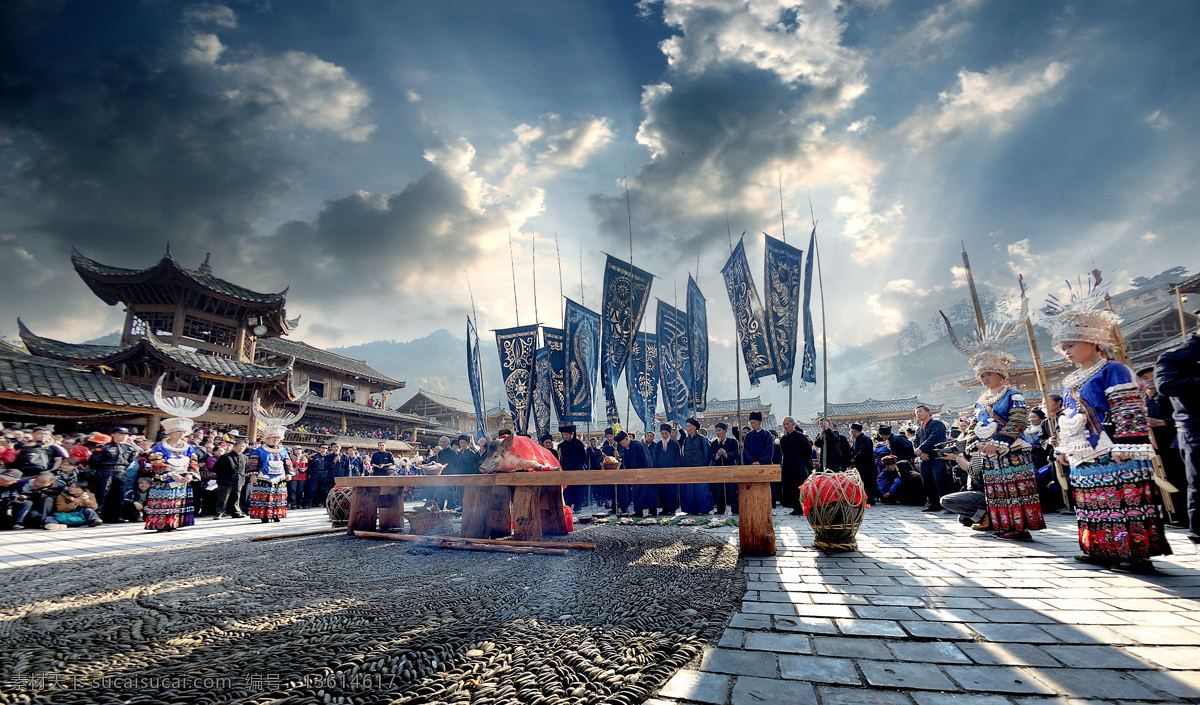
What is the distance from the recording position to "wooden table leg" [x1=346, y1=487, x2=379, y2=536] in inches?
234

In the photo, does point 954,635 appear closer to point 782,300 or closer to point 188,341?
point 782,300

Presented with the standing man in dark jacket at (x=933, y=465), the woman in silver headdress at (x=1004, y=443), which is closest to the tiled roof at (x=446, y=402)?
the standing man in dark jacket at (x=933, y=465)

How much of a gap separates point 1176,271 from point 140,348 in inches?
2523

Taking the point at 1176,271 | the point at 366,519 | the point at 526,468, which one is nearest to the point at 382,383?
the point at 366,519

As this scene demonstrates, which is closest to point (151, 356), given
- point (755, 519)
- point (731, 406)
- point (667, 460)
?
point (667, 460)

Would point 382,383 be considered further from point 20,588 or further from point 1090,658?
point 1090,658

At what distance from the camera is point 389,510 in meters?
6.11

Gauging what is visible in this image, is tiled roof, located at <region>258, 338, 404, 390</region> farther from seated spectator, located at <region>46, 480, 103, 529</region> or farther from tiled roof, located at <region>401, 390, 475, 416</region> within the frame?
seated spectator, located at <region>46, 480, 103, 529</region>

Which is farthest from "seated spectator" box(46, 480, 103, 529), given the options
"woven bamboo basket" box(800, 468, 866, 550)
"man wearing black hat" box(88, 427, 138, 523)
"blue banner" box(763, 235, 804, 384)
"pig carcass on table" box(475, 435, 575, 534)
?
"blue banner" box(763, 235, 804, 384)

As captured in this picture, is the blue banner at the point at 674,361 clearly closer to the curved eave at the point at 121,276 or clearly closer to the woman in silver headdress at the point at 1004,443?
the woman in silver headdress at the point at 1004,443

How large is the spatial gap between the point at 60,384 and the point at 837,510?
52.1ft

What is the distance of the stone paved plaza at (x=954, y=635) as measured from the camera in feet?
4.79

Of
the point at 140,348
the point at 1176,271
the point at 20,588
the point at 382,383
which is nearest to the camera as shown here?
the point at 20,588

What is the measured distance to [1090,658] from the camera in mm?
1656
